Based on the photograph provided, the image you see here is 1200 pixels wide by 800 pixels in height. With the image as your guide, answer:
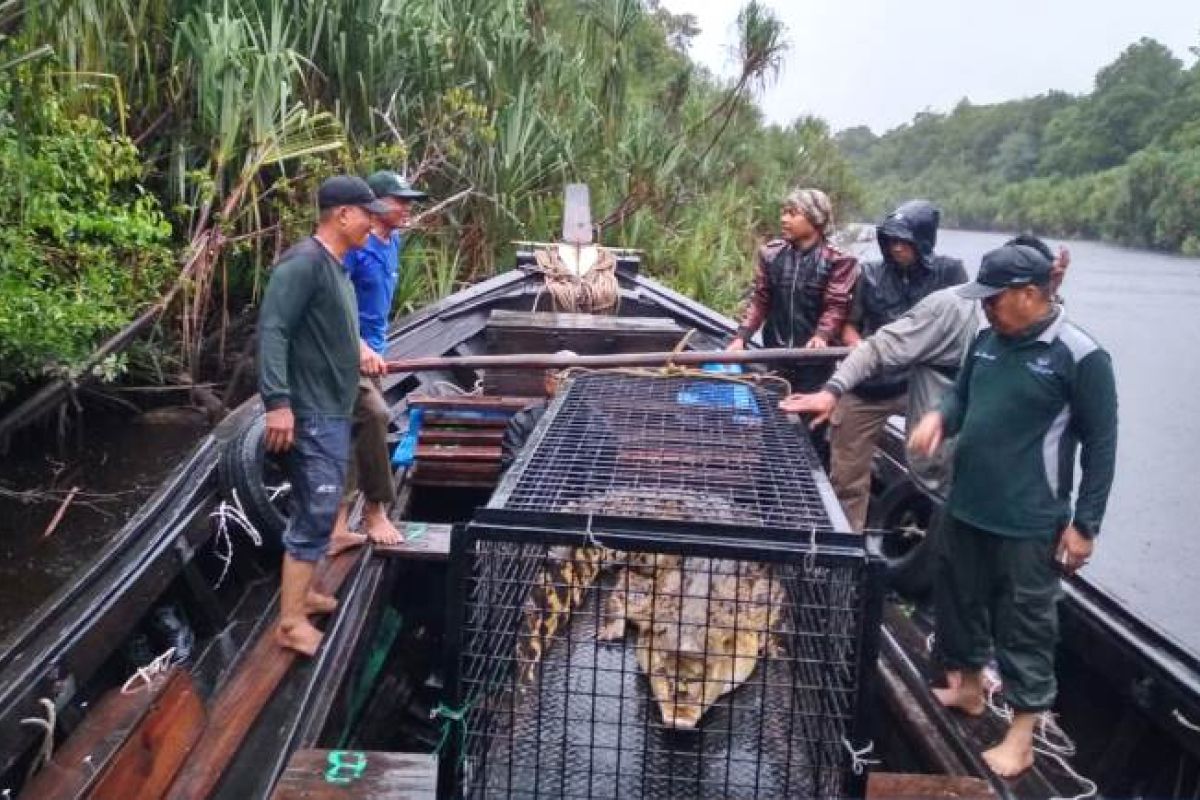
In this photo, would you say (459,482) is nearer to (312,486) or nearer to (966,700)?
(312,486)

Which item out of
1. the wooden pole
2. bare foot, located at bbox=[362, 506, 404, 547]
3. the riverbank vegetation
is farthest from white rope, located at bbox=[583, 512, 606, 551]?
the riverbank vegetation

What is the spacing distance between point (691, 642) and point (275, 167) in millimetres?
5061

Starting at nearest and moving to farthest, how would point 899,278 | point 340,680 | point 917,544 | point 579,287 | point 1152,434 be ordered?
point 340,680, point 899,278, point 917,544, point 579,287, point 1152,434

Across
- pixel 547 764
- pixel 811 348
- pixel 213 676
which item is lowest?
pixel 213 676

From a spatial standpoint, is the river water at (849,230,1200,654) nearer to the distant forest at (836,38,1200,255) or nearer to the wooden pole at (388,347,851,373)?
the wooden pole at (388,347,851,373)

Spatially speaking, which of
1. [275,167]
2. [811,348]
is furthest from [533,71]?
[811,348]

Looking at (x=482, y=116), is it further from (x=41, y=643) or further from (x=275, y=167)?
(x=41, y=643)

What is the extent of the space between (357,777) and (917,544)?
2683 millimetres

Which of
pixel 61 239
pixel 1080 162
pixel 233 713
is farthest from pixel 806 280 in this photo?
pixel 1080 162

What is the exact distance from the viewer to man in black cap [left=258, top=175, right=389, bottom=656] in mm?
2871

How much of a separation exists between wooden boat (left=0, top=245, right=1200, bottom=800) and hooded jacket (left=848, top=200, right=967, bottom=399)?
27.1 inches

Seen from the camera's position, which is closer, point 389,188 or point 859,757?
point 859,757

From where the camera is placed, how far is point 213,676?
309 cm

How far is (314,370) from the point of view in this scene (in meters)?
2.99
